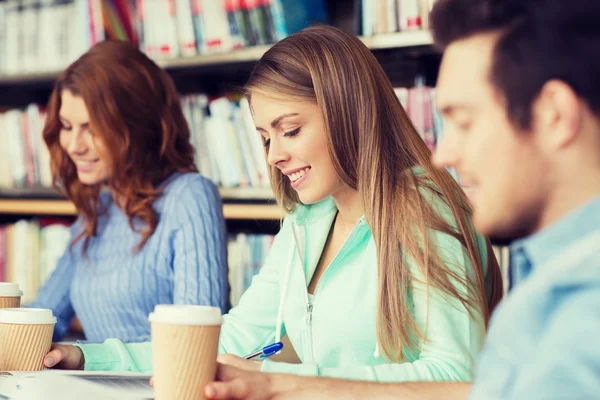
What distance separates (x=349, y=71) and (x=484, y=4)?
612 millimetres

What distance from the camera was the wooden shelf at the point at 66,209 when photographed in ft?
→ 7.33

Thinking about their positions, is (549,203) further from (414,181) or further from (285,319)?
(285,319)

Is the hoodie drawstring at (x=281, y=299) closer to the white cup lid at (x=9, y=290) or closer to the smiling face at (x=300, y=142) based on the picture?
the smiling face at (x=300, y=142)

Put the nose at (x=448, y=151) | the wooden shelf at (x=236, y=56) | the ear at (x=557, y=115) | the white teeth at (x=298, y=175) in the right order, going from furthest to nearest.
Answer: the wooden shelf at (x=236, y=56) < the white teeth at (x=298, y=175) < the nose at (x=448, y=151) < the ear at (x=557, y=115)

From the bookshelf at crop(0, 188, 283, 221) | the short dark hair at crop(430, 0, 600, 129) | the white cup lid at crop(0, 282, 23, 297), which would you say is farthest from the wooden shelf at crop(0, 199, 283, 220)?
the short dark hair at crop(430, 0, 600, 129)

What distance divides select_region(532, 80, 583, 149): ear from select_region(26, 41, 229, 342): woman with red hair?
1.16 metres

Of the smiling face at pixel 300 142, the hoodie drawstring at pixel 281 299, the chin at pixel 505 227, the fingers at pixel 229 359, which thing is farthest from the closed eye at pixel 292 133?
the chin at pixel 505 227

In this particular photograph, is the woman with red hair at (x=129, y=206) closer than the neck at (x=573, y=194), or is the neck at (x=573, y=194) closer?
the neck at (x=573, y=194)

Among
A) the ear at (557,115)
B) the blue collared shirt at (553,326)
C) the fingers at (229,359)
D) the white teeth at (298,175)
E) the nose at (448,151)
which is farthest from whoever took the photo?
the white teeth at (298,175)

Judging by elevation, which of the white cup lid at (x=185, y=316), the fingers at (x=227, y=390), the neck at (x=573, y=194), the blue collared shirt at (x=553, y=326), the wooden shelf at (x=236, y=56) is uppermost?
the wooden shelf at (x=236, y=56)

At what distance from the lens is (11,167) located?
269 cm

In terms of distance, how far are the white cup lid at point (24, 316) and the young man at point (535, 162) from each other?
2.27ft

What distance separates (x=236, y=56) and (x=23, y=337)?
1294 mm

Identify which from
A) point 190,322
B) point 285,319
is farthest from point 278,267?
point 190,322
